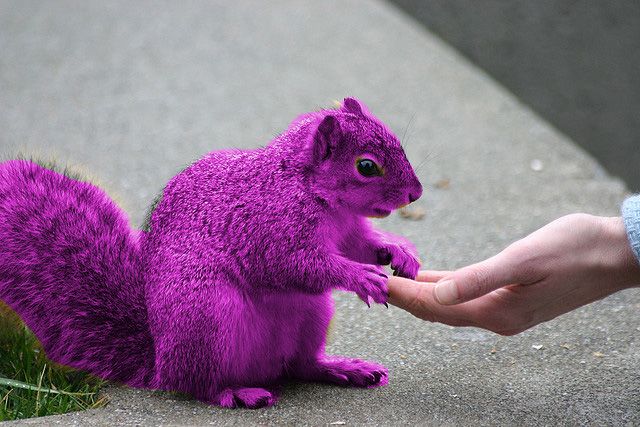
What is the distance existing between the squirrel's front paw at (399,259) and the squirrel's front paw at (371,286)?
0.19 m

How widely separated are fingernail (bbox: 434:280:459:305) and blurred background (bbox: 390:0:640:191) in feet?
10.1

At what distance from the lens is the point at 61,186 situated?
1.97 meters

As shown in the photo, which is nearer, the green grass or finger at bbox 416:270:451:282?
the green grass

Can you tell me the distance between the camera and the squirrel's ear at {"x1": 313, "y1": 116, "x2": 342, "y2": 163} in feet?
5.82

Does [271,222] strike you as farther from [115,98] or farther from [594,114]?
[594,114]

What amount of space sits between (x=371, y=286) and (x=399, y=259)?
22 cm

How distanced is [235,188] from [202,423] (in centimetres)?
49

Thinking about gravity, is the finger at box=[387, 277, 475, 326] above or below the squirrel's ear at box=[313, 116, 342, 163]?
below

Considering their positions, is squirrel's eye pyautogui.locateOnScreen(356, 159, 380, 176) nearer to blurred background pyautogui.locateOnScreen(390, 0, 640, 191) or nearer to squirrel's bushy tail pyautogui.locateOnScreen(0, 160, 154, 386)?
squirrel's bushy tail pyautogui.locateOnScreen(0, 160, 154, 386)

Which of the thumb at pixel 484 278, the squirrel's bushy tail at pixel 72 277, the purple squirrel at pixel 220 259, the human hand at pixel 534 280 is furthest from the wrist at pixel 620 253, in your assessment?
the squirrel's bushy tail at pixel 72 277

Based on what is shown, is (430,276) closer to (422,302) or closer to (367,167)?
(422,302)

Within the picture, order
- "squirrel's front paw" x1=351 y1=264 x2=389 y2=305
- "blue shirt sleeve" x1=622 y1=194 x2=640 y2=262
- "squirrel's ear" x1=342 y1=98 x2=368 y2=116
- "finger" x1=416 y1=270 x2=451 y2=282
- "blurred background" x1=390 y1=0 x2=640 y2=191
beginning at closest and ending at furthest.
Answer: "squirrel's front paw" x1=351 y1=264 x2=389 y2=305, "squirrel's ear" x1=342 y1=98 x2=368 y2=116, "blue shirt sleeve" x1=622 y1=194 x2=640 y2=262, "finger" x1=416 y1=270 x2=451 y2=282, "blurred background" x1=390 y1=0 x2=640 y2=191

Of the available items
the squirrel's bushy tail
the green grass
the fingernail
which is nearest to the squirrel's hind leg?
the fingernail

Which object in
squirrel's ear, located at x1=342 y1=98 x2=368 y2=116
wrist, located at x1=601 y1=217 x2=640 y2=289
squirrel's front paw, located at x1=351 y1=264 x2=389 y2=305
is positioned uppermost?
squirrel's ear, located at x1=342 y1=98 x2=368 y2=116
